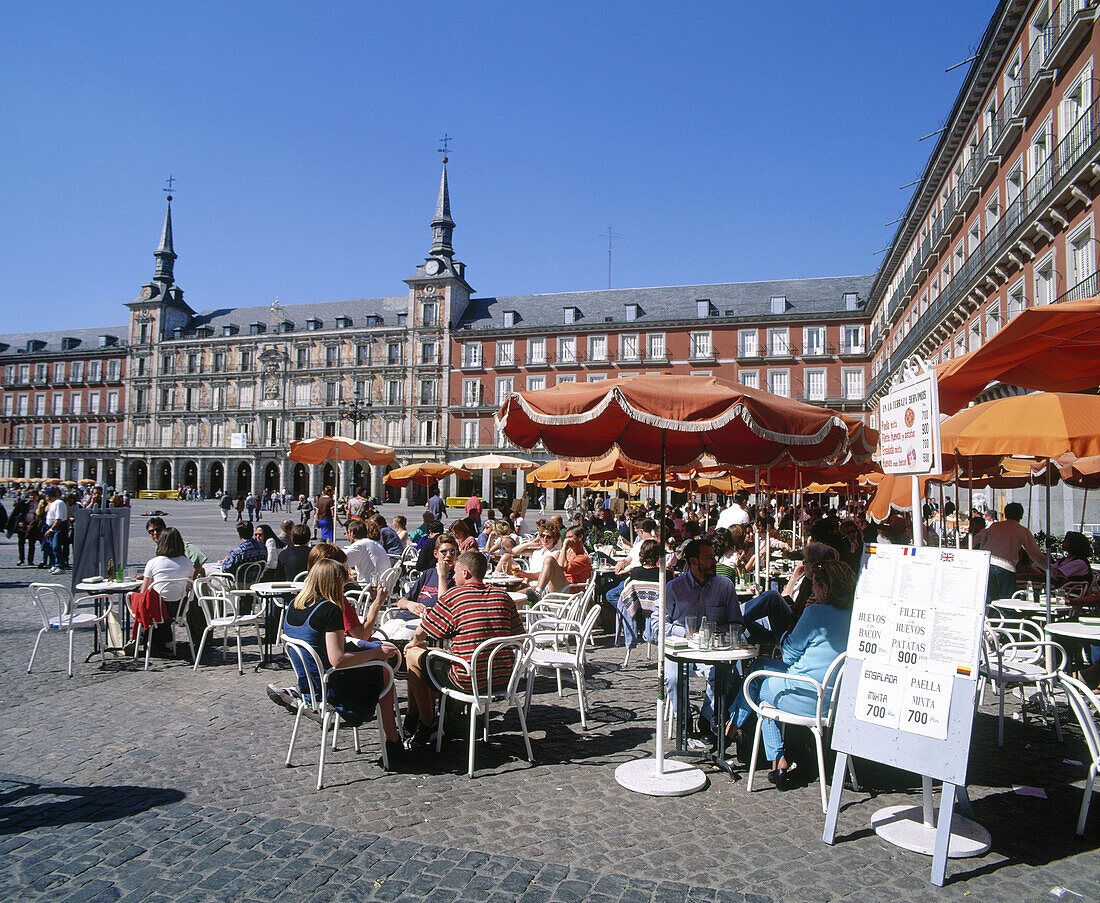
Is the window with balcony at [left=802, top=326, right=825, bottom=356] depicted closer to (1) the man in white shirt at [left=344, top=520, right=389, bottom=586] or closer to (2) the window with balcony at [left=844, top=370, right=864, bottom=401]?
(2) the window with balcony at [left=844, top=370, right=864, bottom=401]

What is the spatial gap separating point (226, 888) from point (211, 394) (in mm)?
59191

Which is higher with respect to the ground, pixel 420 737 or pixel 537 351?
pixel 537 351

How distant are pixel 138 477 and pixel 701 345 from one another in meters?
47.3

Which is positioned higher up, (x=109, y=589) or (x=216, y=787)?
(x=109, y=589)

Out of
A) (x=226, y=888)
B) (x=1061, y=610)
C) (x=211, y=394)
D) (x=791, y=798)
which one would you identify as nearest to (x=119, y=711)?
(x=226, y=888)

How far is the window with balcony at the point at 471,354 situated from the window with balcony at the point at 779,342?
62.4ft

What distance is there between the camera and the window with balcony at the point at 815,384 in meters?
42.2

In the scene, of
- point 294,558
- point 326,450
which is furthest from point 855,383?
point 294,558

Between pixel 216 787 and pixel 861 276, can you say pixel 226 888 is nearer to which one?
pixel 216 787

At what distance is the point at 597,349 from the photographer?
4625 centimetres

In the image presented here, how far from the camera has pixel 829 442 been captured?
5.08m

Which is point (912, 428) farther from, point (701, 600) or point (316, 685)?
point (316, 685)

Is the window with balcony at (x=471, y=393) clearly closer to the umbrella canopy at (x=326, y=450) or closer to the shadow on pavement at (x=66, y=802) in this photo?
the umbrella canopy at (x=326, y=450)

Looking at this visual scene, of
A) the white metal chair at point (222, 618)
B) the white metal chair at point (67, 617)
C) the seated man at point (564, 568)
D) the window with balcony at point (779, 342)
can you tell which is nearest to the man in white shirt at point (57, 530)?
the white metal chair at point (222, 618)
